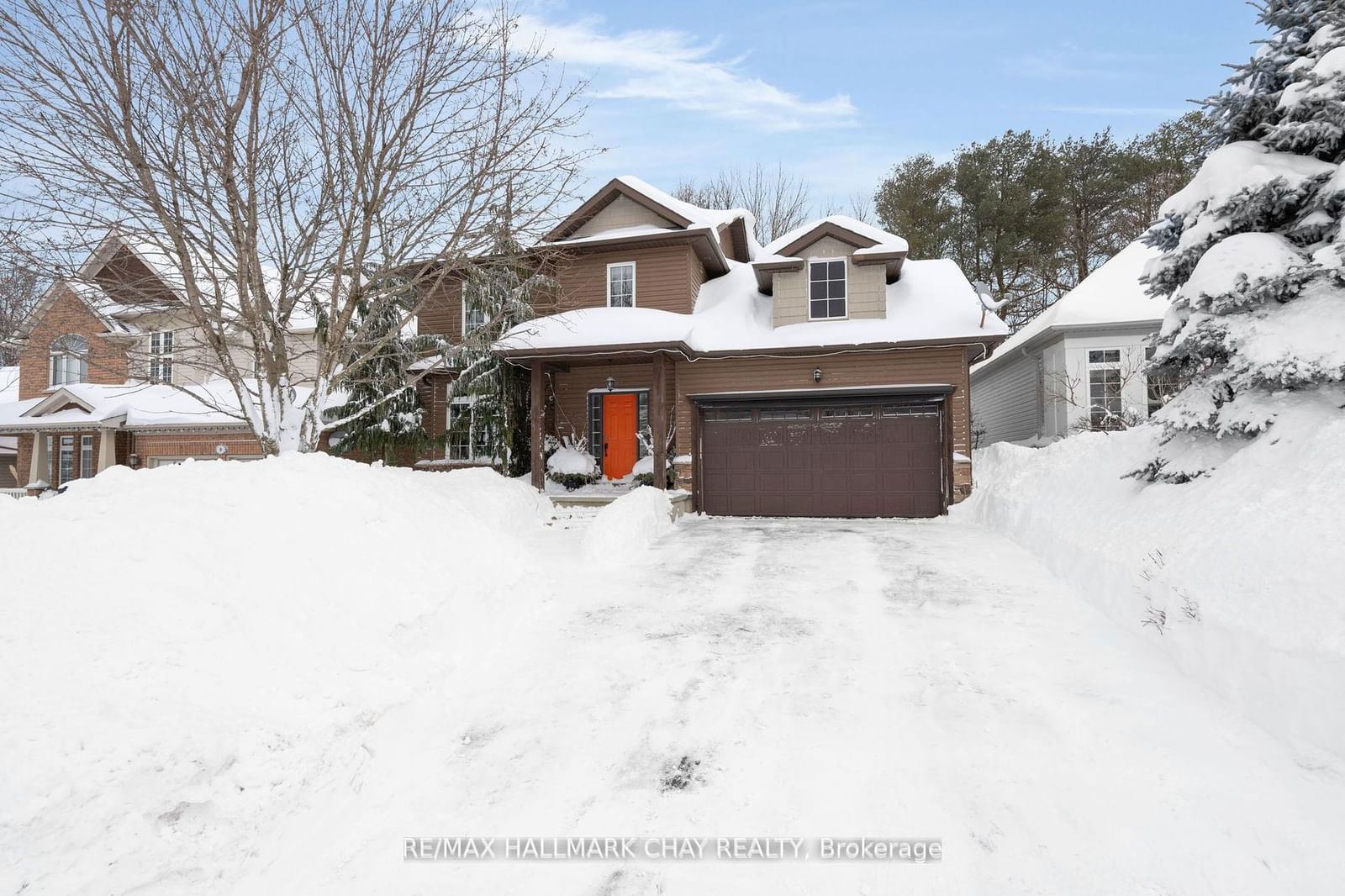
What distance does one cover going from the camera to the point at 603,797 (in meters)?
3.35

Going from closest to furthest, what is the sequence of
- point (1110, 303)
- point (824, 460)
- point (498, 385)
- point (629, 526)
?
1. point (629, 526)
2. point (824, 460)
3. point (498, 385)
4. point (1110, 303)

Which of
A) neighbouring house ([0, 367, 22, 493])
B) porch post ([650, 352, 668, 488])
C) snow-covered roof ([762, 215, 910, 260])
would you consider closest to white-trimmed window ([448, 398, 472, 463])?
porch post ([650, 352, 668, 488])

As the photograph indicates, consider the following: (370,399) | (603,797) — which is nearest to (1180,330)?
(603,797)

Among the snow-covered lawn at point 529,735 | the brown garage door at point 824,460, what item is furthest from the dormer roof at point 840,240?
the snow-covered lawn at point 529,735

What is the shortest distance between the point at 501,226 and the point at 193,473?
18.5 ft

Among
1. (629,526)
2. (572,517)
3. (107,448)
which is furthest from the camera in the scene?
(107,448)

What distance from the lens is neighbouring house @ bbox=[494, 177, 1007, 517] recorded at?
1288 cm

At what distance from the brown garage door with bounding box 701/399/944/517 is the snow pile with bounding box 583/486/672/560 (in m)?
2.36

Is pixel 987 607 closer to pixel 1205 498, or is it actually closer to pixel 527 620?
pixel 1205 498

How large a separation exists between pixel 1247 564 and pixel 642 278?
12.8 meters

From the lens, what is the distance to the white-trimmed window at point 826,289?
1422cm

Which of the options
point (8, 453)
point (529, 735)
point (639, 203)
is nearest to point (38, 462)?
point (8, 453)

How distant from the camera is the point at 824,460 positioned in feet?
43.1

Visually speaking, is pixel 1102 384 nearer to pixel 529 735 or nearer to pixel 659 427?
pixel 659 427
